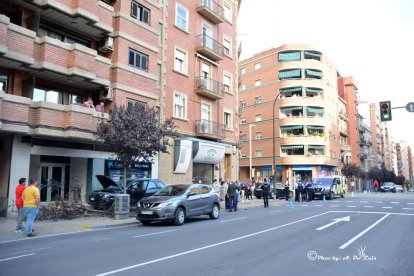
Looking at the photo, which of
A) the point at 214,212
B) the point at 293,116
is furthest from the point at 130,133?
the point at 293,116

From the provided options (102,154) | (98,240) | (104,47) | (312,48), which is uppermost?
(312,48)

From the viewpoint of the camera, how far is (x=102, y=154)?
20.6m

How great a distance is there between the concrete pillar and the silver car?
6190mm

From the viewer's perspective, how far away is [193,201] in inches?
597

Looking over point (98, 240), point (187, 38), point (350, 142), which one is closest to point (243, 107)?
point (350, 142)

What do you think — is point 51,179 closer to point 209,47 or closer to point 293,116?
point 209,47

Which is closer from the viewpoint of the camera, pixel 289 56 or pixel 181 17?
pixel 181 17

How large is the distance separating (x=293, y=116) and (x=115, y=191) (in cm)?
4275

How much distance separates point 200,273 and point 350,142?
79023 mm

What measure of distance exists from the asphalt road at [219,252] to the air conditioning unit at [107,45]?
11.6m

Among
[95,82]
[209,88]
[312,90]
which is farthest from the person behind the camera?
[312,90]

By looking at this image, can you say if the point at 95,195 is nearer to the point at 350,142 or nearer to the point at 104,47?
the point at 104,47

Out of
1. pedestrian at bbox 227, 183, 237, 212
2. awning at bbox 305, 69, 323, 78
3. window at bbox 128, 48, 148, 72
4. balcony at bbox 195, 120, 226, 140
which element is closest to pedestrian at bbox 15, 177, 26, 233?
pedestrian at bbox 227, 183, 237, 212

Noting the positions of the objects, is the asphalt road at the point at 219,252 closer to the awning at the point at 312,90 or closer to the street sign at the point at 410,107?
the street sign at the point at 410,107
